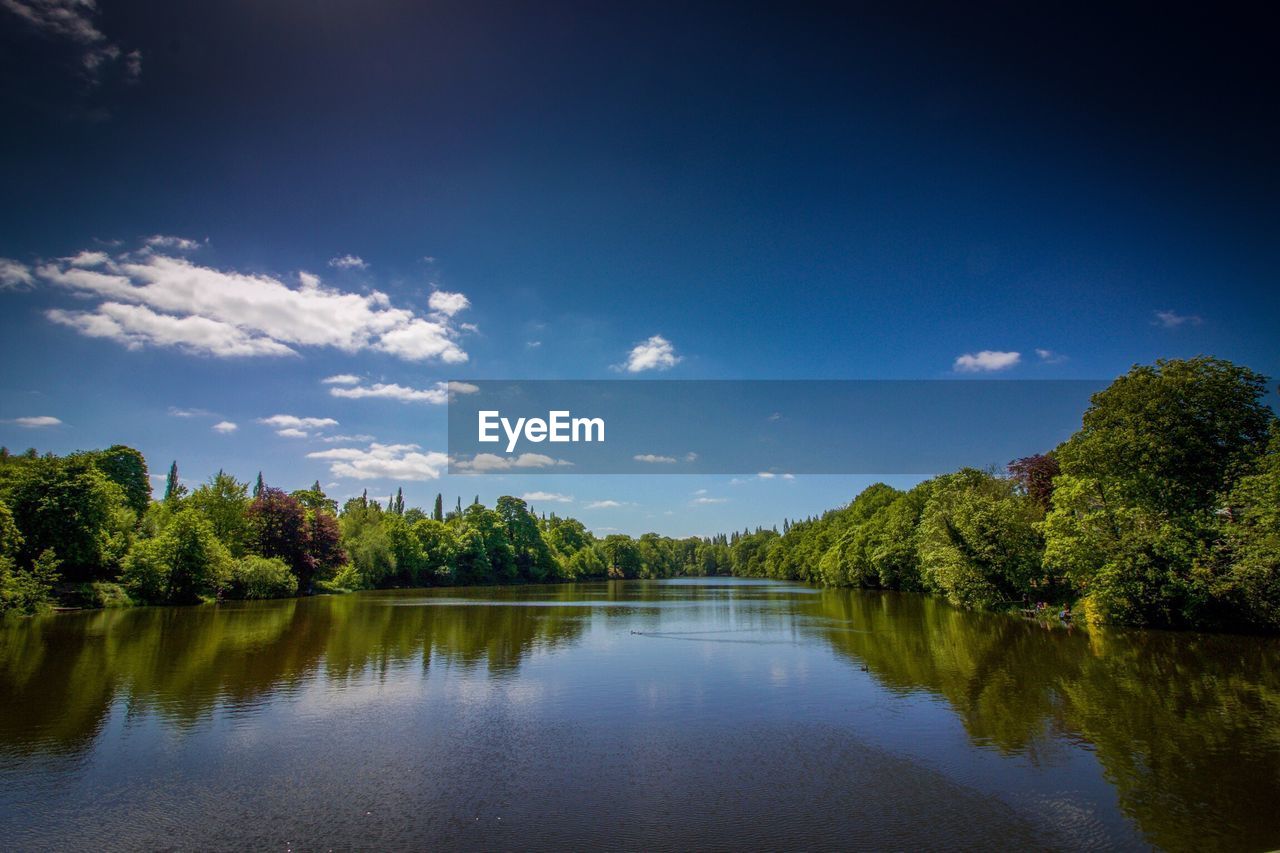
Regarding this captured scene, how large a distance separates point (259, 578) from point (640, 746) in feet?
209

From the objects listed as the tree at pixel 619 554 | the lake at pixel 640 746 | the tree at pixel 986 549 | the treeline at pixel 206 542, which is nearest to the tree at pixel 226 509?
the treeline at pixel 206 542

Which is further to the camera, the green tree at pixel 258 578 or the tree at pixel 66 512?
the green tree at pixel 258 578

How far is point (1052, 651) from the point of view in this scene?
27984 millimetres

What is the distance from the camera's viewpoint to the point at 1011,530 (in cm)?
4581

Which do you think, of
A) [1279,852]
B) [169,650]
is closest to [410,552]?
[169,650]

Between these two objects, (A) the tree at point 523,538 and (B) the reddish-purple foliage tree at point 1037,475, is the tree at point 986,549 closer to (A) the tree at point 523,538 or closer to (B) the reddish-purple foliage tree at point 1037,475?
(B) the reddish-purple foliage tree at point 1037,475

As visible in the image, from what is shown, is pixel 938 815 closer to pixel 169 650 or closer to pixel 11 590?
pixel 169 650

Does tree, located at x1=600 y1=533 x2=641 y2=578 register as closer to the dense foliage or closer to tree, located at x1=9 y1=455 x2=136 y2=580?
the dense foliage

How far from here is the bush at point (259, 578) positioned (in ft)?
212

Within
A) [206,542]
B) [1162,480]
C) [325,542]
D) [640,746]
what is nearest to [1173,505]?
[1162,480]

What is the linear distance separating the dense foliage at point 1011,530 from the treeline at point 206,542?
0.59 feet

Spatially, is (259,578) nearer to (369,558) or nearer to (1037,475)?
(369,558)

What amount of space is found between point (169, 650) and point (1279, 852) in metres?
35.0

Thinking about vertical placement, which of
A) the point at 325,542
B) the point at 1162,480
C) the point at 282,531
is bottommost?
the point at 325,542
